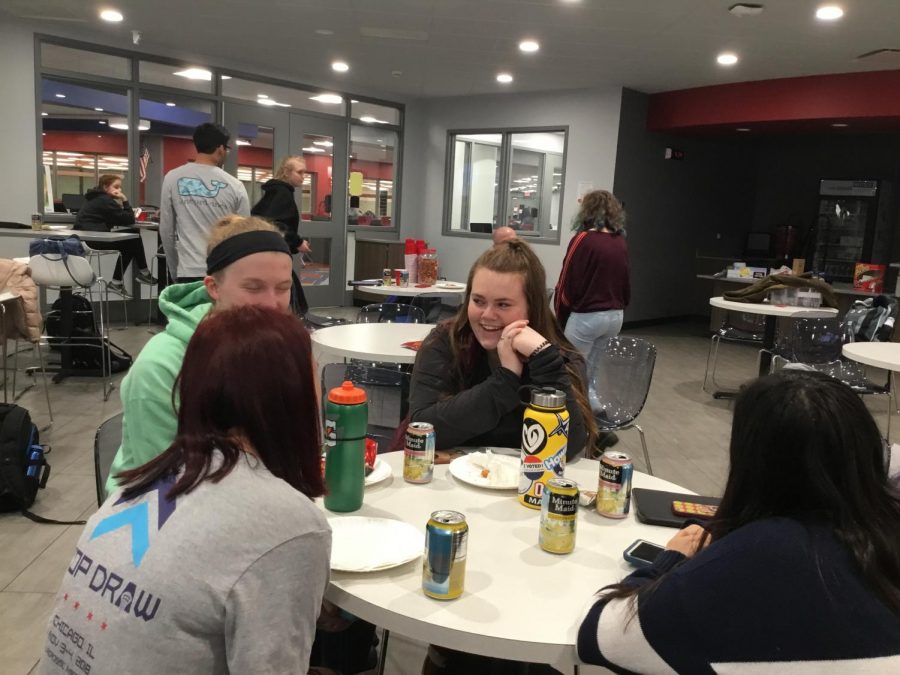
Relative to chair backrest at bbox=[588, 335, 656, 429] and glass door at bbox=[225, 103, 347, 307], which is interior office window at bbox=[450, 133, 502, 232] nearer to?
glass door at bbox=[225, 103, 347, 307]

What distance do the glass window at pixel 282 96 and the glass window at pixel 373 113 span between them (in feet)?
0.82

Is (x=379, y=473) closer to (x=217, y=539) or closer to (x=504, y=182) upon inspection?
(x=217, y=539)

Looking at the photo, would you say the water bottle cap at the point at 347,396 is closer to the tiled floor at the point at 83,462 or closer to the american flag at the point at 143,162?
the tiled floor at the point at 83,462

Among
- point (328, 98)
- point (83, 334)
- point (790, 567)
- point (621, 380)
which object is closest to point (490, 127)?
point (328, 98)

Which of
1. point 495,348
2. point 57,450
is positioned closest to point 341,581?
point 495,348

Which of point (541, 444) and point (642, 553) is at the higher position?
point (541, 444)

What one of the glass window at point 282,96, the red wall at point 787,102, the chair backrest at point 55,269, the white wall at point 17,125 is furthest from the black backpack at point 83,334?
the red wall at point 787,102

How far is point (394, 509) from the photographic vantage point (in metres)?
1.47

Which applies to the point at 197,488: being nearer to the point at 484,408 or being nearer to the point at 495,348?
the point at 484,408

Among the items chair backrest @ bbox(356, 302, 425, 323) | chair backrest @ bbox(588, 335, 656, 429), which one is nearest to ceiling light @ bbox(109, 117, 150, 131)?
chair backrest @ bbox(356, 302, 425, 323)

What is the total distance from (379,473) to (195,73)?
785 cm

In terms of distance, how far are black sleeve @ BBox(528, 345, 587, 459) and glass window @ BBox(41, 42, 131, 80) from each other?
7373mm

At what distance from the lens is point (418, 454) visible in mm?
1612

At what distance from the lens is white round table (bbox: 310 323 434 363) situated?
116 inches
